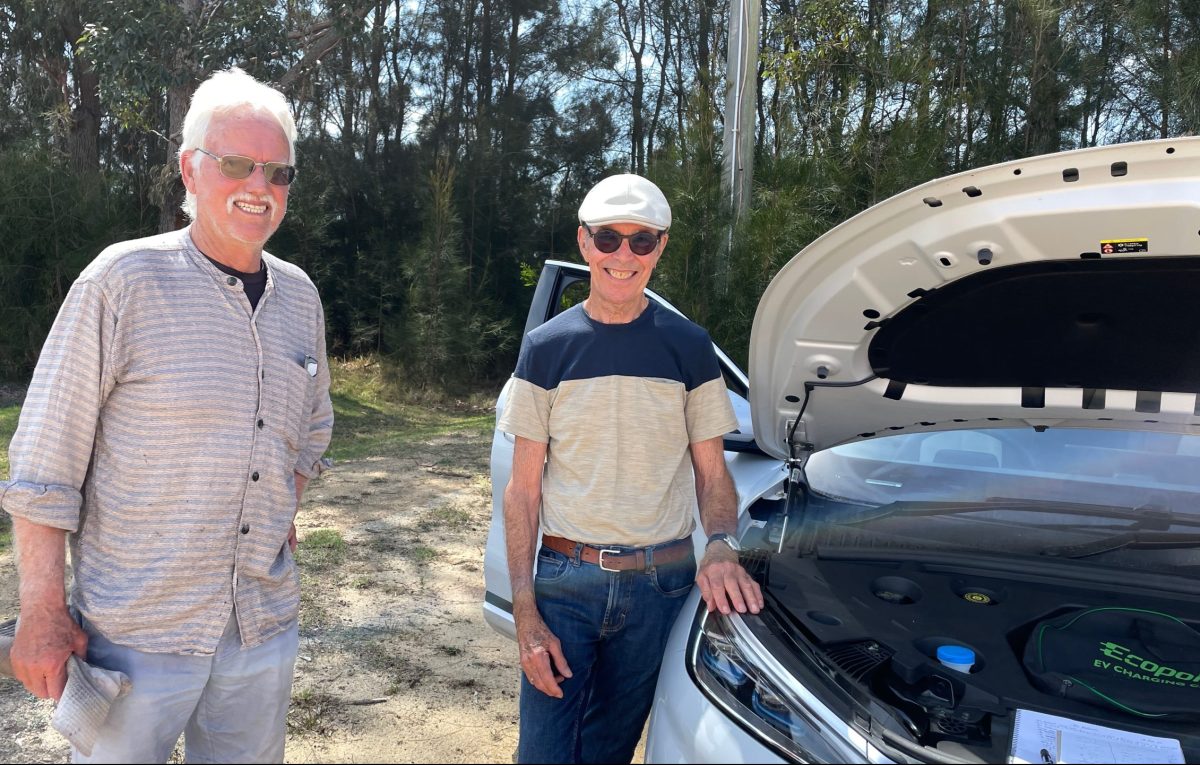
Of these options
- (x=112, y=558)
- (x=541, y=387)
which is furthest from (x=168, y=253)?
(x=541, y=387)

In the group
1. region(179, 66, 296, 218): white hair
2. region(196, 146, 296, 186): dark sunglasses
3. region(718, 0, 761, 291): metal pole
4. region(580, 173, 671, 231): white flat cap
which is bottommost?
region(580, 173, 671, 231): white flat cap

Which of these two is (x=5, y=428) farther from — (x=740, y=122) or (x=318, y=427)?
(x=318, y=427)

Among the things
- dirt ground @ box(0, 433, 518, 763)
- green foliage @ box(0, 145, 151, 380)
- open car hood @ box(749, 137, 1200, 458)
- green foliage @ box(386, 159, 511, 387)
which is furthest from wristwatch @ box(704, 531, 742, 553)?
green foliage @ box(0, 145, 151, 380)

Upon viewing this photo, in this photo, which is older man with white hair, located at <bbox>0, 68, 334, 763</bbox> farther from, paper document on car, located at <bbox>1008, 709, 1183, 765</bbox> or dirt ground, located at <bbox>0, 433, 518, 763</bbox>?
paper document on car, located at <bbox>1008, 709, 1183, 765</bbox>

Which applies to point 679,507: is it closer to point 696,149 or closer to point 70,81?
point 696,149

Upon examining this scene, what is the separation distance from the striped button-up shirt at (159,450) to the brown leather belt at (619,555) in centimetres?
66

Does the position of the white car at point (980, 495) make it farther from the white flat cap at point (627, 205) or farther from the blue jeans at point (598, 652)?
the white flat cap at point (627, 205)

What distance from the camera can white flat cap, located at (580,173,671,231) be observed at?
202cm

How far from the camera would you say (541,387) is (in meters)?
2.07

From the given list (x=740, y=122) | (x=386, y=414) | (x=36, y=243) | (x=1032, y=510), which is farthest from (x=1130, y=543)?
(x=36, y=243)

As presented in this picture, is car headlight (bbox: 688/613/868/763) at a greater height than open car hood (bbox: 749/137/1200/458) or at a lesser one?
lesser

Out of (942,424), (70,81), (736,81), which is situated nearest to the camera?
(942,424)

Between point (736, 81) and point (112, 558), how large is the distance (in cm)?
610

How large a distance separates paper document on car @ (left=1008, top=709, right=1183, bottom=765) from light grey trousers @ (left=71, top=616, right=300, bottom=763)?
1.52m
